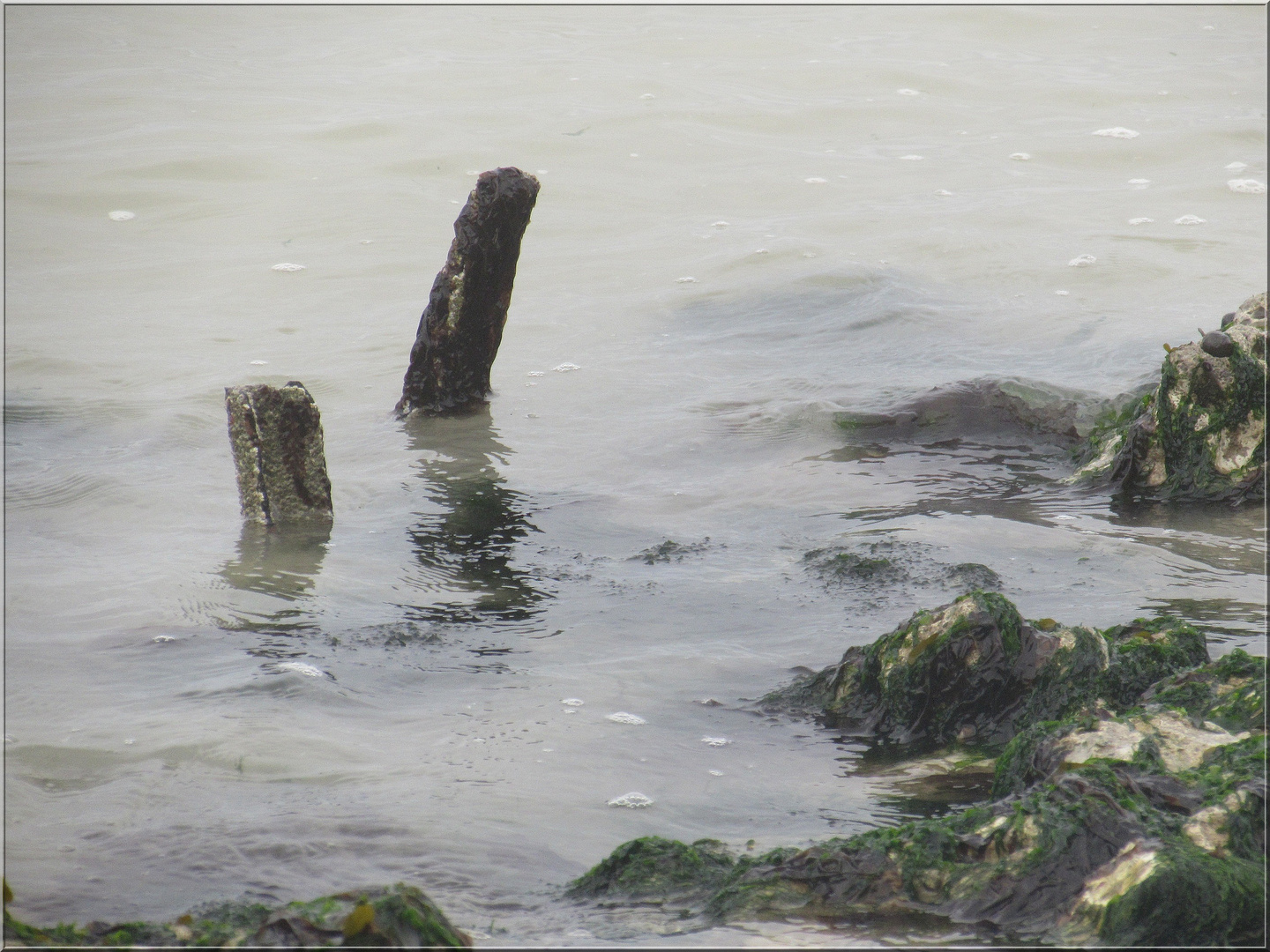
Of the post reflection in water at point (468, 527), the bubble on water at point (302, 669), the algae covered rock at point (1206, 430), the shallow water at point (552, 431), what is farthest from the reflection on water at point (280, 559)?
the algae covered rock at point (1206, 430)

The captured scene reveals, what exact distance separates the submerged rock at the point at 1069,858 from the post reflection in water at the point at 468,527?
7.03ft

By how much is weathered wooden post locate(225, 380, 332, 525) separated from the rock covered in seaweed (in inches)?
118

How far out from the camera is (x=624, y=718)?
12.8 ft

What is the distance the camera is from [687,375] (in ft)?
26.9

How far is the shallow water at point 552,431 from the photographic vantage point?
3393mm

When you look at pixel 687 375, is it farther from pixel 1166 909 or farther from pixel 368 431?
pixel 1166 909

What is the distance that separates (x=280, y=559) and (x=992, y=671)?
Result: 3.19 meters

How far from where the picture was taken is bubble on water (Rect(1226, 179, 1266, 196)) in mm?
11859

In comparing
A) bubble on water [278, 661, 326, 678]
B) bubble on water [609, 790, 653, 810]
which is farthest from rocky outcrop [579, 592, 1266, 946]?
bubble on water [278, 661, 326, 678]

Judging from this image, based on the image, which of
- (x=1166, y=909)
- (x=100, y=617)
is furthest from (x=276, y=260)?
(x=1166, y=909)

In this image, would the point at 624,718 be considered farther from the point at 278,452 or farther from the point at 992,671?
the point at 278,452

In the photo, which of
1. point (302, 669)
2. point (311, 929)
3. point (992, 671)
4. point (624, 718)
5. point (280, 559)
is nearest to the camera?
point (311, 929)

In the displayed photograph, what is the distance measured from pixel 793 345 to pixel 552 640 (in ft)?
15.2

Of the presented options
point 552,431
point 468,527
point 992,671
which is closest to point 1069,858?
point 992,671
